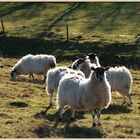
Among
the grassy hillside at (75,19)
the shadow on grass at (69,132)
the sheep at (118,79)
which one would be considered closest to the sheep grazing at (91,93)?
the shadow on grass at (69,132)

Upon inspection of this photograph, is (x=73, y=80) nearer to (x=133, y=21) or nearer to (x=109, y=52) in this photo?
(x=109, y=52)

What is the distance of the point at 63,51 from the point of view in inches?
1556

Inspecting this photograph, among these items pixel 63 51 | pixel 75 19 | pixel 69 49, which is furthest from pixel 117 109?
pixel 75 19

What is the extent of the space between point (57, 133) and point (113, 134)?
5.91 ft

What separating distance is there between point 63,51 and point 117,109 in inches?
804

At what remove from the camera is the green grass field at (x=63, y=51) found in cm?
1501

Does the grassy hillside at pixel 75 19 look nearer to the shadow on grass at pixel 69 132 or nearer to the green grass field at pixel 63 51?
the green grass field at pixel 63 51

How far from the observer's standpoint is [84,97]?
Result: 15.7 metres

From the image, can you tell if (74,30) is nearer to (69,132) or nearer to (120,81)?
(120,81)

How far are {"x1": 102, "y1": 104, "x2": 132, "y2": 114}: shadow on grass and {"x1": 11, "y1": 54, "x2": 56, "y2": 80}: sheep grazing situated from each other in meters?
9.66

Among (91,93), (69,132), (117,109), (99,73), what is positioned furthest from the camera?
(117,109)

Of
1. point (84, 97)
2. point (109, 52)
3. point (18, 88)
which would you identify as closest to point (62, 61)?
point (109, 52)

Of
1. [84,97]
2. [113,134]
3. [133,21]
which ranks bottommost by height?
[113,134]

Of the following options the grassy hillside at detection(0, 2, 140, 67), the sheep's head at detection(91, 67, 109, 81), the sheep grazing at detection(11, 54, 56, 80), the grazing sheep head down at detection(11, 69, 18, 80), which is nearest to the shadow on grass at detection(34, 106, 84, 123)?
the sheep's head at detection(91, 67, 109, 81)
